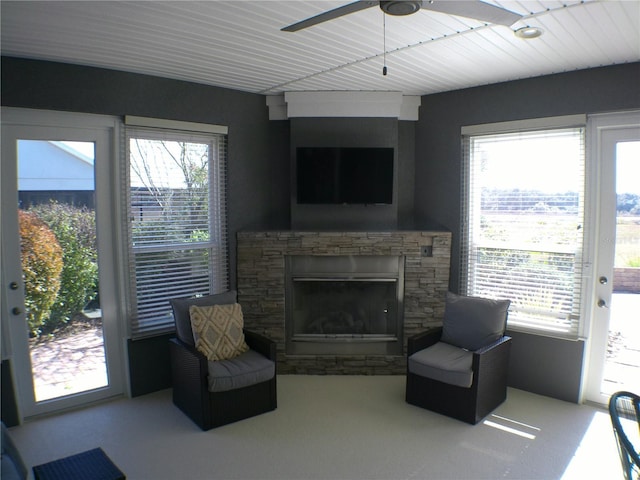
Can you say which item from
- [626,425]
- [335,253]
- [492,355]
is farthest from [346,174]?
[626,425]

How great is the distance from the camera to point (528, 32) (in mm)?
2688

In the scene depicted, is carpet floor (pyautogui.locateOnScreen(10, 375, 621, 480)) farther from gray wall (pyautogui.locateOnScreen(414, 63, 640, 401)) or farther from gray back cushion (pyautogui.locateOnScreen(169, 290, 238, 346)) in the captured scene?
gray back cushion (pyautogui.locateOnScreen(169, 290, 238, 346))

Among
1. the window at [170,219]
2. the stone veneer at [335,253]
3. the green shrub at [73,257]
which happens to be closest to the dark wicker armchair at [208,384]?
the window at [170,219]

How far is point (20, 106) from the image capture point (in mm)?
3223

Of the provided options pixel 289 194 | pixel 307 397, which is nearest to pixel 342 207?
pixel 289 194

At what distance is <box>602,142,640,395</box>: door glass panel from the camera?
345 centimetres

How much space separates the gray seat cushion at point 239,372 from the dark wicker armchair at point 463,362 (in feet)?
3.81

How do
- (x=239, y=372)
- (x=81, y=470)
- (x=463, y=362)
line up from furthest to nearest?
(x=463, y=362) → (x=239, y=372) → (x=81, y=470)

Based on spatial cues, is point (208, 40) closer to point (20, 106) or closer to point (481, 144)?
point (20, 106)

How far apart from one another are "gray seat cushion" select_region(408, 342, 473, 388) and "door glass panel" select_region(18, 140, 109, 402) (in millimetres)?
2593

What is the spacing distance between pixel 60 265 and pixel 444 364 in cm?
305

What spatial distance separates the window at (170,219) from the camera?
3.83m

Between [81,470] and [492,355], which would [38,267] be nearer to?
[81,470]

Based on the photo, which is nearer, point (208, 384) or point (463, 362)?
point (208, 384)
